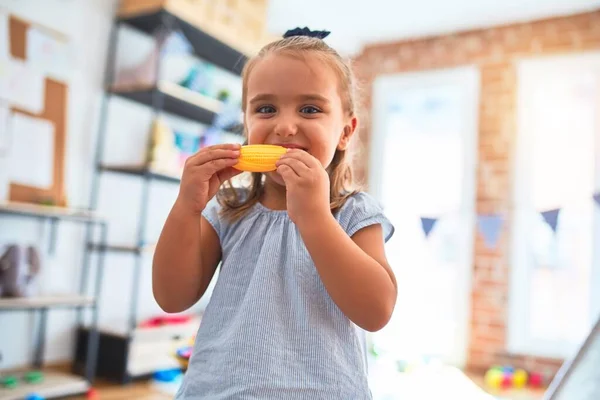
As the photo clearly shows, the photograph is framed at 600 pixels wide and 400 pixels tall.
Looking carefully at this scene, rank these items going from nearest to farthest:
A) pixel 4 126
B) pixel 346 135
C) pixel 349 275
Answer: pixel 349 275 → pixel 346 135 → pixel 4 126

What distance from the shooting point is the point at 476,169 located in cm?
425

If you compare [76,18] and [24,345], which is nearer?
[24,345]

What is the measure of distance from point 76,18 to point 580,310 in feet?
→ 12.4

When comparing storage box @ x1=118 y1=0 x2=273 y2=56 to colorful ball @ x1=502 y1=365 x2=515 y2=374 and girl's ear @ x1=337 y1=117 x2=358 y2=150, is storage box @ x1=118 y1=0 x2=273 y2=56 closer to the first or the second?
girl's ear @ x1=337 y1=117 x2=358 y2=150

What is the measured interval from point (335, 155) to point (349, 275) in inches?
12.9

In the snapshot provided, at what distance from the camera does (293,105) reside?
83 cm

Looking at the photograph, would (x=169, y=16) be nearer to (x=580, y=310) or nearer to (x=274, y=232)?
(x=274, y=232)

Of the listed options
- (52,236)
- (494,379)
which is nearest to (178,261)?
(52,236)

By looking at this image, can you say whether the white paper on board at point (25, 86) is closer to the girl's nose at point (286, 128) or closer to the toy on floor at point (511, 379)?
the girl's nose at point (286, 128)

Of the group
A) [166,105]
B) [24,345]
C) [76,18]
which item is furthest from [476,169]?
[24,345]

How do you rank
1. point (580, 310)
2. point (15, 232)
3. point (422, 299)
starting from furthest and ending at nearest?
point (422, 299) → point (580, 310) → point (15, 232)

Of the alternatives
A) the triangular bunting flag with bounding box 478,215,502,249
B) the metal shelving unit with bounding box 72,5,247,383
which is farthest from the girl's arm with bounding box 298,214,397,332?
the triangular bunting flag with bounding box 478,215,502,249

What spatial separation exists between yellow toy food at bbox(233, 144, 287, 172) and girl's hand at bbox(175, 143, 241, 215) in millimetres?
13

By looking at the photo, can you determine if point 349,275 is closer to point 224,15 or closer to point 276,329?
point 276,329
